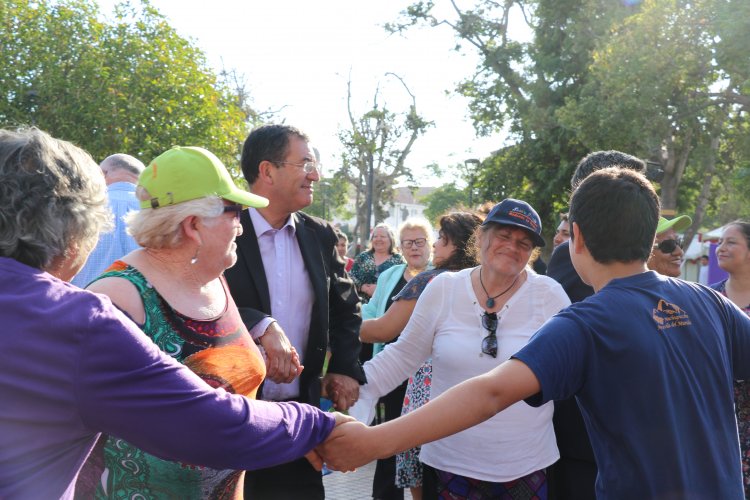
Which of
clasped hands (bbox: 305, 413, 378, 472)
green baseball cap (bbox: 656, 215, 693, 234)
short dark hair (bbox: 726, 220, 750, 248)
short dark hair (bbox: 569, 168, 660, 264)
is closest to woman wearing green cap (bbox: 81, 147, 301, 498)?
clasped hands (bbox: 305, 413, 378, 472)

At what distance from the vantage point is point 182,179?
2549mm

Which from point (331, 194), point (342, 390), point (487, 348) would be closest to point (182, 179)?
point (342, 390)

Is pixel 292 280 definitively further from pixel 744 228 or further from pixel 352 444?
pixel 744 228

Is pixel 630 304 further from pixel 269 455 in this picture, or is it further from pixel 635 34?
pixel 635 34

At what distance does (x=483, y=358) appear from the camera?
3.67 m

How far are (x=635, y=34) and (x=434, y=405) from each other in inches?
658

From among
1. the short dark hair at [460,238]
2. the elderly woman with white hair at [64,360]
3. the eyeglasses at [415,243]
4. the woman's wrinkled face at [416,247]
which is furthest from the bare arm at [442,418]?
the eyeglasses at [415,243]

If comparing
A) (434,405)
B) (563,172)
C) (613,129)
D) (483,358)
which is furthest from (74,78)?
(563,172)

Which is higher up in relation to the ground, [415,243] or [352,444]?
[415,243]

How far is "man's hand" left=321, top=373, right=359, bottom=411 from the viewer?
383cm

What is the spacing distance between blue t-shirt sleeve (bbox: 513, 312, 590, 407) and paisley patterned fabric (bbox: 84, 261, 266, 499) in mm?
936

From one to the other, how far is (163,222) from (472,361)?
1759mm

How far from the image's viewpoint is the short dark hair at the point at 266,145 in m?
3.79

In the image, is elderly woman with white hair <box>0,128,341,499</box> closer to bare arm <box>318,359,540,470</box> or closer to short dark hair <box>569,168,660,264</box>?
bare arm <box>318,359,540,470</box>
